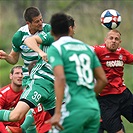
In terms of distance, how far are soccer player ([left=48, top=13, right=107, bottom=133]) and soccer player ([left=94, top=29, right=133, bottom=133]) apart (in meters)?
2.01

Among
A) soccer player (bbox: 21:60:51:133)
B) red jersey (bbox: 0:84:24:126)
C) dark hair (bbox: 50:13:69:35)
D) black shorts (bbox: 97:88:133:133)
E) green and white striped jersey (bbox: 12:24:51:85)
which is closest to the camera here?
dark hair (bbox: 50:13:69:35)

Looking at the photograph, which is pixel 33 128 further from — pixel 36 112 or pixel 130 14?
pixel 130 14

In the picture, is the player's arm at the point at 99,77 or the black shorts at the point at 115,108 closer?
the player's arm at the point at 99,77

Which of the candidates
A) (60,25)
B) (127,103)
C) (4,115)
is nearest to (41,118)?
(4,115)

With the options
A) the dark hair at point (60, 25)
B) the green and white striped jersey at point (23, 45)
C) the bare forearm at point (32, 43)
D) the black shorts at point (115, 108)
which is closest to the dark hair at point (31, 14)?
the green and white striped jersey at point (23, 45)

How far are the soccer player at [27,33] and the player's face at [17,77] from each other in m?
0.96

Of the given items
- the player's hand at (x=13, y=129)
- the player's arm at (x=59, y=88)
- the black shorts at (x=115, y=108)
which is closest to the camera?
the player's arm at (x=59, y=88)

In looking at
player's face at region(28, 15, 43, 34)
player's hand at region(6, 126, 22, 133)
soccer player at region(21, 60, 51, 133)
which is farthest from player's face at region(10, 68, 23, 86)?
player's face at region(28, 15, 43, 34)

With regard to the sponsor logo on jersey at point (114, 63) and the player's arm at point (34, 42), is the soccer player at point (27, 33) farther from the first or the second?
the sponsor logo on jersey at point (114, 63)

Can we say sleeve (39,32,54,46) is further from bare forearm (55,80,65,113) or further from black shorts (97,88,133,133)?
bare forearm (55,80,65,113)

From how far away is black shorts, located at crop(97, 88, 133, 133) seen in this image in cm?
887

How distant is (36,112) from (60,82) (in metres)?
3.16

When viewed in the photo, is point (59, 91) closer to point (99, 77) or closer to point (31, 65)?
point (99, 77)

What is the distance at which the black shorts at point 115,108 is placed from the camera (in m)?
8.87
